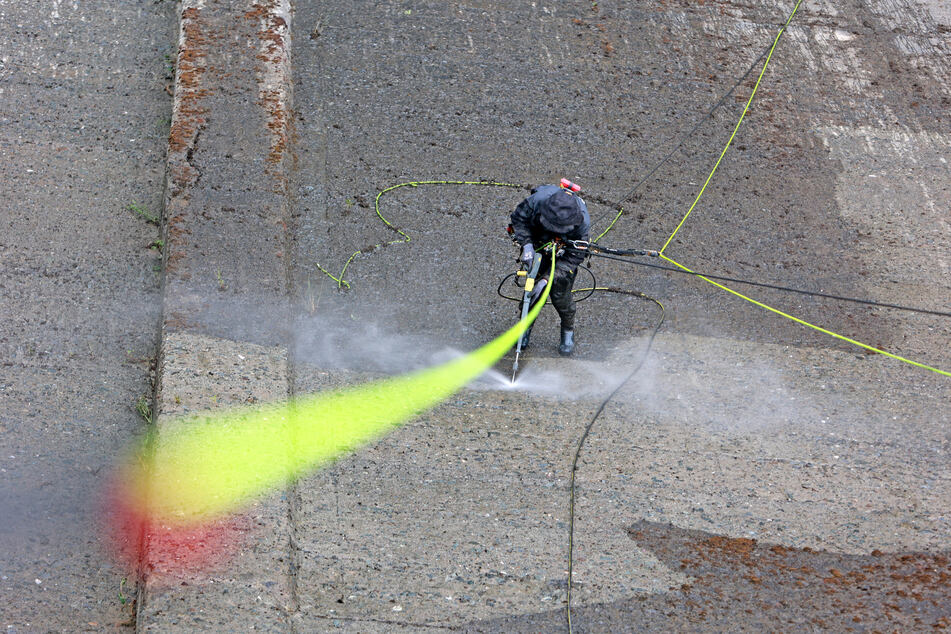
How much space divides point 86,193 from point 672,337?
4.53m

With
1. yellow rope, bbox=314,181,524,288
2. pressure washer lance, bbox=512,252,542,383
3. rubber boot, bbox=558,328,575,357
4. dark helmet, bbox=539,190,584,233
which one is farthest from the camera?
yellow rope, bbox=314,181,524,288

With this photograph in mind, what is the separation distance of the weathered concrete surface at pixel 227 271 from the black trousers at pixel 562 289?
5.98 ft

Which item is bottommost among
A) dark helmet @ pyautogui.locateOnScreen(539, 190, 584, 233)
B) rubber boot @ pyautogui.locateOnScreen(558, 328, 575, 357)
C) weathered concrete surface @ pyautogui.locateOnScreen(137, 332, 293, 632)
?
weathered concrete surface @ pyautogui.locateOnScreen(137, 332, 293, 632)

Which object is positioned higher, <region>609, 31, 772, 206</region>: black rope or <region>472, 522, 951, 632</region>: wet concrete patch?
<region>609, 31, 772, 206</region>: black rope

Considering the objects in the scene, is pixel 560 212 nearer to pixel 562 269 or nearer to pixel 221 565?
pixel 562 269

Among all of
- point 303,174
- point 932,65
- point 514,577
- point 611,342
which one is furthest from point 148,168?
point 932,65

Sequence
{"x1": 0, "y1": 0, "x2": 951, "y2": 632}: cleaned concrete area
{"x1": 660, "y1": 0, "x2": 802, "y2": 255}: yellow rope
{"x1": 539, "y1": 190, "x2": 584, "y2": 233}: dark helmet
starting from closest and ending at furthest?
{"x1": 0, "y1": 0, "x2": 951, "y2": 632}: cleaned concrete area → {"x1": 539, "y1": 190, "x2": 584, "y2": 233}: dark helmet → {"x1": 660, "y1": 0, "x2": 802, "y2": 255}: yellow rope

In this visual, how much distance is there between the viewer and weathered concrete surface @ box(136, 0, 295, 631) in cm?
477

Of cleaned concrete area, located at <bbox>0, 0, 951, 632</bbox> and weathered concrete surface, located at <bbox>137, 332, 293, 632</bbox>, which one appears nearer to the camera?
weathered concrete surface, located at <bbox>137, 332, 293, 632</bbox>

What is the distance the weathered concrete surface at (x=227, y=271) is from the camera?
4.77 metres

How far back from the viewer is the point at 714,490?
19.6ft

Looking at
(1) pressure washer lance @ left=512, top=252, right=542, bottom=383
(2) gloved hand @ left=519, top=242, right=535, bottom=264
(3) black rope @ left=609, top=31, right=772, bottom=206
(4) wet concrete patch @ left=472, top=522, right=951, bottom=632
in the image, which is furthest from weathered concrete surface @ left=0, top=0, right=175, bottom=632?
(3) black rope @ left=609, top=31, right=772, bottom=206

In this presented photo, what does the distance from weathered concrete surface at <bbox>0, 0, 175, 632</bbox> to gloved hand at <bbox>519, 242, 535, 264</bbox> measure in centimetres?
251

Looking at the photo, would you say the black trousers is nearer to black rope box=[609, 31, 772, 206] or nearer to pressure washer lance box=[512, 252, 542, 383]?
pressure washer lance box=[512, 252, 542, 383]
